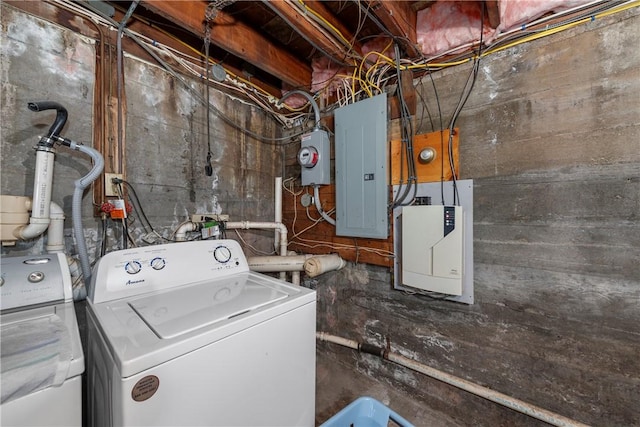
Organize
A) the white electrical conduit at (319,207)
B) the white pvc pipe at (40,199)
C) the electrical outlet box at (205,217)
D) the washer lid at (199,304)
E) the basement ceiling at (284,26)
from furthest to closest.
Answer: the white electrical conduit at (319,207) → the electrical outlet box at (205,217) → the basement ceiling at (284,26) → the white pvc pipe at (40,199) → the washer lid at (199,304)

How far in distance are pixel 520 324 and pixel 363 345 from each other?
0.94 meters

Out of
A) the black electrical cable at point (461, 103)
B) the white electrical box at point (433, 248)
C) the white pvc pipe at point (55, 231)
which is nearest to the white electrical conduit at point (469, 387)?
the white electrical box at point (433, 248)

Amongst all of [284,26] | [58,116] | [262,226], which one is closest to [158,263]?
[58,116]

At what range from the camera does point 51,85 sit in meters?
1.18

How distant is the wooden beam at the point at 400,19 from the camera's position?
1211 millimetres

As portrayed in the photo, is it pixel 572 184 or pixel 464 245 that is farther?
pixel 464 245

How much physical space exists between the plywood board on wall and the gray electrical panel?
0.09 meters

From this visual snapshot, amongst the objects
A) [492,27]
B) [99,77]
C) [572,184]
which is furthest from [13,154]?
[572,184]

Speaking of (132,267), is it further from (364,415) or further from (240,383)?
(364,415)

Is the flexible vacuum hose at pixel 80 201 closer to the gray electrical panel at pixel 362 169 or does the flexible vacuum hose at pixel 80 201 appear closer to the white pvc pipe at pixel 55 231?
the white pvc pipe at pixel 55 231

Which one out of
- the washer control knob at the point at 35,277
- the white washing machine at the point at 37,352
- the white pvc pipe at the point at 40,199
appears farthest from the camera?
the white pvc pipe at the point at 40,199

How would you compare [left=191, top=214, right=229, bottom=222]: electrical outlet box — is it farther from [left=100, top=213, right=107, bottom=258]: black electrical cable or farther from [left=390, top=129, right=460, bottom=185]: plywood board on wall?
[left=390, top=129, right=460, bottom=185]: plywood board on wall

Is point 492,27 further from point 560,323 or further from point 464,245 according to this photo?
point 560,323

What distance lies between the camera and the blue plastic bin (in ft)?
3.91
